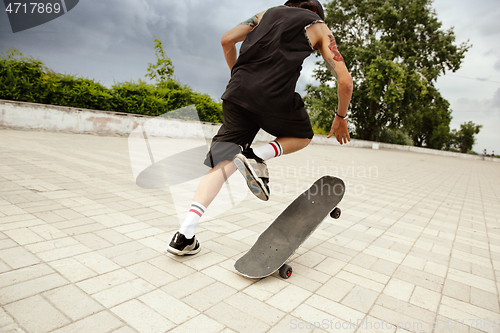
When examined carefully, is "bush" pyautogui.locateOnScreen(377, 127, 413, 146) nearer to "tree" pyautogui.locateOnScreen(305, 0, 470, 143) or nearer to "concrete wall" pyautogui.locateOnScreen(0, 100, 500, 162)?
"tree" pyautogui.locateOnScreen(305, 0, 470, 143)

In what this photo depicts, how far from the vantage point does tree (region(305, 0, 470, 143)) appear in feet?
88.0

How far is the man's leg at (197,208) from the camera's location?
7.30 feet

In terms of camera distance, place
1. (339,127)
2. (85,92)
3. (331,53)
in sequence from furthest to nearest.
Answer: (85,92), (339,127), (331,53)

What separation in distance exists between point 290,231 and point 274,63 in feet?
4.16

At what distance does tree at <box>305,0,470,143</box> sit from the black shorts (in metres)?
26.7

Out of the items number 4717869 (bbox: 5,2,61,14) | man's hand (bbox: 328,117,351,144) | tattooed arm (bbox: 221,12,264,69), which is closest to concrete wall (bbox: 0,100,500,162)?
number 4717869 (bbox: 5,2,61,14)

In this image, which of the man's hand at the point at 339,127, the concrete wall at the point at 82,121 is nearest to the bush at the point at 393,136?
the concrete wall at the point at 82,121

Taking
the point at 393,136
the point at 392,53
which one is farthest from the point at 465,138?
the point at 392,53

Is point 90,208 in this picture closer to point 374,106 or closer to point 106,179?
point 106,179

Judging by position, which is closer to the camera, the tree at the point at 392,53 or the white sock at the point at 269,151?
the white sock at the point at 269,151

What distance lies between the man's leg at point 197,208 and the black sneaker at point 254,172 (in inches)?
6.5

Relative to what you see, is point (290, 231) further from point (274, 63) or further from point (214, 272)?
point (274, 63)

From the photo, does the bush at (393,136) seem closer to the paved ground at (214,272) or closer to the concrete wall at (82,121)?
the concrete wall at (82,121)

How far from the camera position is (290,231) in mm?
2449
